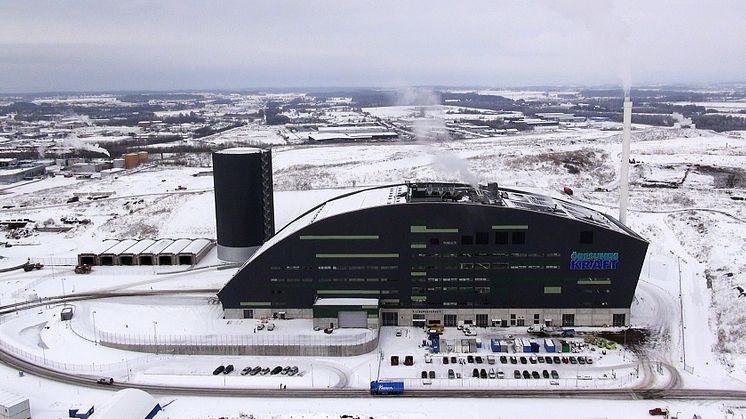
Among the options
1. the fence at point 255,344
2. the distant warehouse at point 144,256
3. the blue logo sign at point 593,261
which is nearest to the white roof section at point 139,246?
the distant warehouse at point 144,256

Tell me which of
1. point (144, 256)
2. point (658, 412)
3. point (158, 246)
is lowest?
point (658, 412)

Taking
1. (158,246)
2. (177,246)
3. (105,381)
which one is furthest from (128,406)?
(158,246)

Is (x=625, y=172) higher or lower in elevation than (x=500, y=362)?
higher

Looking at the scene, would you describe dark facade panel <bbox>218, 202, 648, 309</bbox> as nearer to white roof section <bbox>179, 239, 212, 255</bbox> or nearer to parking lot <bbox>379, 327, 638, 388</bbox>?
parking lot <bbox>379, 327, 638, 388</bbox>

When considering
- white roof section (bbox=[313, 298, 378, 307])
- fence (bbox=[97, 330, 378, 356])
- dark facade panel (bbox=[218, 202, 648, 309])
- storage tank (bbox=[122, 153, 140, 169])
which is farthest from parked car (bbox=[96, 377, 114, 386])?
storage tank (bbox=[122, 153, 140, 169])

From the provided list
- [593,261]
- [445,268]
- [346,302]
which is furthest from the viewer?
[445,268]

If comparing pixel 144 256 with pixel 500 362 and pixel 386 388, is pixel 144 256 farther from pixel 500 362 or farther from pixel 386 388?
pixel 500 362

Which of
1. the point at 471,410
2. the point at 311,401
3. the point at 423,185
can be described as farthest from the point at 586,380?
the point at 423,185

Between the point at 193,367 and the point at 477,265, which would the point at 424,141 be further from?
the point at 193,367
